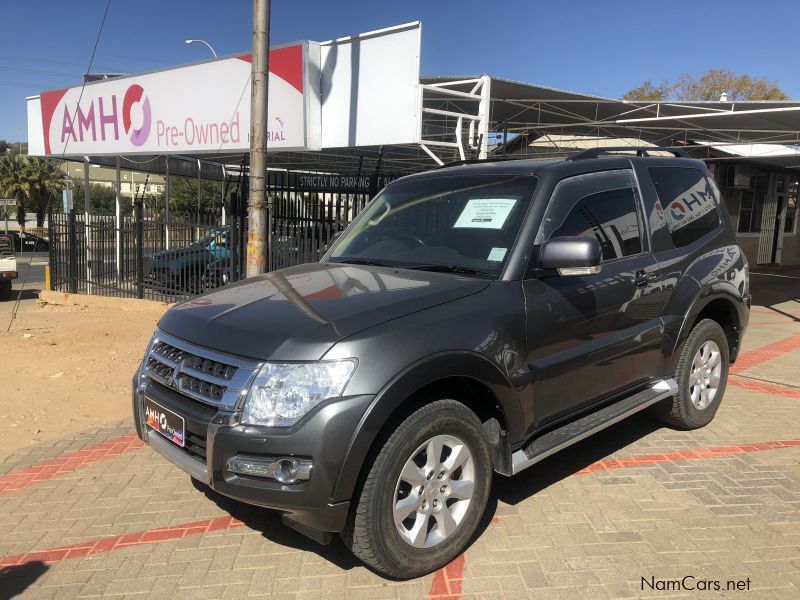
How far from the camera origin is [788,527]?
3.45 meters

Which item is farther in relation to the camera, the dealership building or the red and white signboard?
the dealership building

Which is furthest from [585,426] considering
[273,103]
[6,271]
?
[6,271]

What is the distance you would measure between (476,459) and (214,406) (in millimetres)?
1292

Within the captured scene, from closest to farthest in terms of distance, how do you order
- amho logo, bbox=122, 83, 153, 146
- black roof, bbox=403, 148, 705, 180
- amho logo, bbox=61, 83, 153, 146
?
1. black roof, bbox=403, 148, 705, 180
2. amho logo, bbox=122, 83, 153, 146
3. amho logo, bbox=61, 83, 153, 146

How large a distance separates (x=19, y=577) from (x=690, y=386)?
450 cm

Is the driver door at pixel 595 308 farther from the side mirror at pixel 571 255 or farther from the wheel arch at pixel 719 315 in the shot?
the wheel arch at pixel 719 315

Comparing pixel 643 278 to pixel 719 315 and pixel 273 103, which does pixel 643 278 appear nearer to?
pixel 719 315

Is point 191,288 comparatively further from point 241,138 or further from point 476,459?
point 476,459

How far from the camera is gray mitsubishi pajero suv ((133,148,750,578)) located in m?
2.56

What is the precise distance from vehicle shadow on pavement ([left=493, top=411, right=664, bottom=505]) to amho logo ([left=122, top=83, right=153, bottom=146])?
35.7 ft

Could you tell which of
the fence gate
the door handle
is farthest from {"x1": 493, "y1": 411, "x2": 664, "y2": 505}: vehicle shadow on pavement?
the fence gate

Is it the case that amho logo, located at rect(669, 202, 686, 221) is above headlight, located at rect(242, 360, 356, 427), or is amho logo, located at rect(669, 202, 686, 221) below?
above

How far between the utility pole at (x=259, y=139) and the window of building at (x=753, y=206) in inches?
632

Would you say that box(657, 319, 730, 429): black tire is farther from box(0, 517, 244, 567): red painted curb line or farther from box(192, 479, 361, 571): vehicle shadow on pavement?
box(0, 517, 244, 567): red painted curb line
